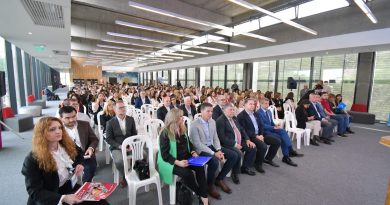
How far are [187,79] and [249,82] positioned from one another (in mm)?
8714

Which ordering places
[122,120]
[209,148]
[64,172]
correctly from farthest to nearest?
[122,120] < [209,148] < [64,172]

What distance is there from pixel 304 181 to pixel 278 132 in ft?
3.46

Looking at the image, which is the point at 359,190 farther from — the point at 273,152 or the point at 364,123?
the point at 364,123

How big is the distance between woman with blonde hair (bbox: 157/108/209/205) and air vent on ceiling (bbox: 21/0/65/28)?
3.53 m

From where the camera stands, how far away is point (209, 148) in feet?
9.29

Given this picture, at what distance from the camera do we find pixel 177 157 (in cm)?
251

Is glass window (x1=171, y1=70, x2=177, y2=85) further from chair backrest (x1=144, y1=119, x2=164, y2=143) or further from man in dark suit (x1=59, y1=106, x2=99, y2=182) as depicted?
man in dark suit (x1=59, y1=106, x2=99, y2=182)

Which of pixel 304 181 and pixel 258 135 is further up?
pixel 258 135

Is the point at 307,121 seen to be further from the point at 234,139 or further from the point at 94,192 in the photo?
the point at 94,192

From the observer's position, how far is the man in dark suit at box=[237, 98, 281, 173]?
3.45 meters

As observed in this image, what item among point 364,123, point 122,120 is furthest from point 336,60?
point 122,120

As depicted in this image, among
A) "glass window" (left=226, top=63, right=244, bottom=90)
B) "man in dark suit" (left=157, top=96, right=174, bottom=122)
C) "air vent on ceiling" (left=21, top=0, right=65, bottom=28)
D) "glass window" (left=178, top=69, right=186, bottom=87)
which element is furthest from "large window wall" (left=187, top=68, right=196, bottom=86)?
"man in dark suit" (left=157, top=96, right=174, bottom=122)

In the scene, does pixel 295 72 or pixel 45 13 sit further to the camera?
pixel 295 72

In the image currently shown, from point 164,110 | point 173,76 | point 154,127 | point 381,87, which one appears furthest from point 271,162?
point 173,76
